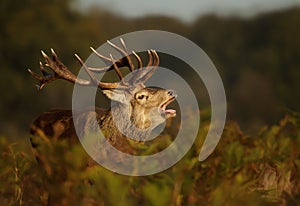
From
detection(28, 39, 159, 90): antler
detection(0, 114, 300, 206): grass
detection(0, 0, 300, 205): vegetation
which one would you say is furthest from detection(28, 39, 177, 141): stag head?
detection(0, 114, 300, 206): grass

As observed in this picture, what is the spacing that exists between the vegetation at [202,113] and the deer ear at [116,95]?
3.51 ft

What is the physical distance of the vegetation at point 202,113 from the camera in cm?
427

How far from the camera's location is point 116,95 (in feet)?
24.0

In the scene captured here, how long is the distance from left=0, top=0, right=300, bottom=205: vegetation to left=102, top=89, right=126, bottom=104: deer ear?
1070 millimetres

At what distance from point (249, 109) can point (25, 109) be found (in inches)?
571

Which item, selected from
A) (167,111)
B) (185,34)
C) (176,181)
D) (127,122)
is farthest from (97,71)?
(185,34)

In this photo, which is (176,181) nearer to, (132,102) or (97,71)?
(132,102)

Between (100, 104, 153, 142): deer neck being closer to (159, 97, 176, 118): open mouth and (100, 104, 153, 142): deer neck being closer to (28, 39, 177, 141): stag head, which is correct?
(28, 39, 177, 141): stag head

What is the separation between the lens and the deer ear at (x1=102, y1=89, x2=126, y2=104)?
23.9ft

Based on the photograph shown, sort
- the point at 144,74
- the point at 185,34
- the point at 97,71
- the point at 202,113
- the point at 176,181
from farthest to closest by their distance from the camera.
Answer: the point at 185,34, the point at 97,71, the point at 144,74, the point at 202,113, the point at 176,181

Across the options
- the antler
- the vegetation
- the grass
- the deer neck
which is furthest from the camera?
the antler

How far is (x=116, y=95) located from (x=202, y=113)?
1998 mm

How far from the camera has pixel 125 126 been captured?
23.7ft

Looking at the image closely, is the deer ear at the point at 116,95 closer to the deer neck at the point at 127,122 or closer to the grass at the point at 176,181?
the deer neck at the point at 127,122
